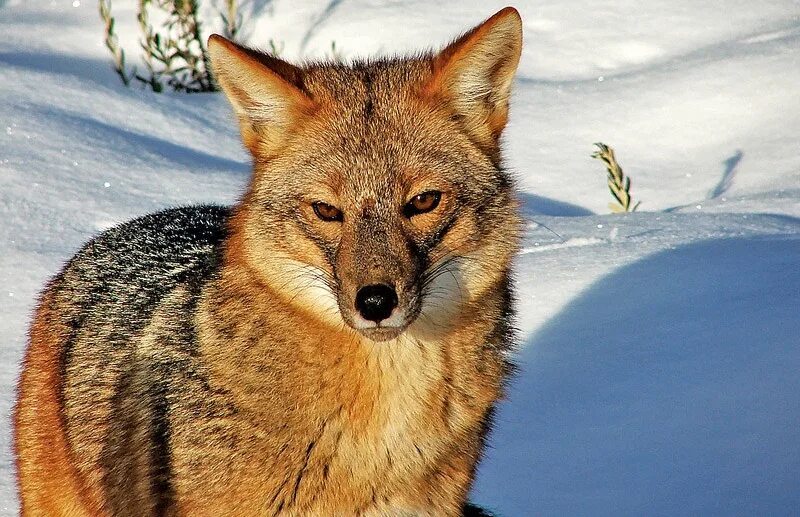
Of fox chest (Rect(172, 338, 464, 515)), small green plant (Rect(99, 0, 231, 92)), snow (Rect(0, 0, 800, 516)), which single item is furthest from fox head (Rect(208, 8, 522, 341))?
small green plant (Rect(99, 0, 231, 92))

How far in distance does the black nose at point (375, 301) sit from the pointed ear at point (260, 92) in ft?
2.19

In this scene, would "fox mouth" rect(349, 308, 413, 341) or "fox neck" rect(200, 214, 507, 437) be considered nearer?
"fox mouth" rect(349, 308, 413, 341)

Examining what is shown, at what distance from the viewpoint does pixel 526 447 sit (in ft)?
13.4

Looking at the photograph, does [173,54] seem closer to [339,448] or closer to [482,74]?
[482,74]

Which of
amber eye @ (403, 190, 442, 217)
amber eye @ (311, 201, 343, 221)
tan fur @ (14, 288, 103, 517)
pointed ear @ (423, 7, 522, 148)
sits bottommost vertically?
tan fur @ (14, 288, 103, 517)

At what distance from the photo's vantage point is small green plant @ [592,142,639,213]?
19.2 ft

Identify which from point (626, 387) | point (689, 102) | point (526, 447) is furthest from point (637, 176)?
point (526, 447)

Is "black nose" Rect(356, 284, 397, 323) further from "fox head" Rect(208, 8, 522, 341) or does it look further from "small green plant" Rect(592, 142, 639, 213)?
"small green plant" Rect(592, 142, 639, 213)

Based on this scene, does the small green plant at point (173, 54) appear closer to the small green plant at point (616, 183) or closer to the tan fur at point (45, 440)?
the small green plant at point (616, 183)

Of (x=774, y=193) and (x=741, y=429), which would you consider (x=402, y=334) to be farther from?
(x=774, y=193)

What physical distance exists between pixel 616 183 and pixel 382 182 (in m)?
3.29

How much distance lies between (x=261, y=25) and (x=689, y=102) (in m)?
3.66

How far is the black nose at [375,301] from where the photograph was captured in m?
2.78

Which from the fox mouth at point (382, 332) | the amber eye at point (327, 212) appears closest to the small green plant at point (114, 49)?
the amber eye at point (327, 212)
